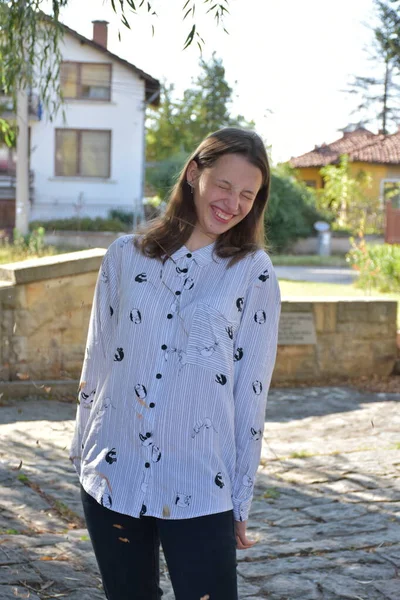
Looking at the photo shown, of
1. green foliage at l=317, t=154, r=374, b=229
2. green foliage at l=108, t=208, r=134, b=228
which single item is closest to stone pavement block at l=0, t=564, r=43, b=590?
green foliage at l=317, t=154, r=374, b=229

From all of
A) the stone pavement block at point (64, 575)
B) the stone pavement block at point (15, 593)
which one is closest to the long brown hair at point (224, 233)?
the stone pavement block at point (15, 593)

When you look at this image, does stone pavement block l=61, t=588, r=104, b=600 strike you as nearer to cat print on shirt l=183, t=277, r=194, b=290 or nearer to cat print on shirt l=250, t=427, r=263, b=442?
cat print on shirt l=250, t=427, r=263, b=442

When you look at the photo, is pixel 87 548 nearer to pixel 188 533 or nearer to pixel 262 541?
pixel 262 541

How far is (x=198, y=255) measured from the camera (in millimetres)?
2721

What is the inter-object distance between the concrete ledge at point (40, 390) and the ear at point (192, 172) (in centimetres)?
568

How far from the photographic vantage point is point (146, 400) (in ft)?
8.42

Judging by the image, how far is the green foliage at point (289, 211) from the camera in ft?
102

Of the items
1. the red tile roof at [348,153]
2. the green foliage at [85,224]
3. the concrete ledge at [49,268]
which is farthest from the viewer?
the red tile roof at [348,153]

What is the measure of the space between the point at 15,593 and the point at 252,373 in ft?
6.13

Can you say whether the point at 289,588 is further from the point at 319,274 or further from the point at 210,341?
the point at 319,274

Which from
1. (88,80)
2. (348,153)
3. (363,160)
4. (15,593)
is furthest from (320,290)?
(363,160)

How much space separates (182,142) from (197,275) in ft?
138

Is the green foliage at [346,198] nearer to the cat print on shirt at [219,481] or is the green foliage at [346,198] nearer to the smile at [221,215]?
the smile at [221,215]

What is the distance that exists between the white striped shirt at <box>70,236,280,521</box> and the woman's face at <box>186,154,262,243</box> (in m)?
0.08
